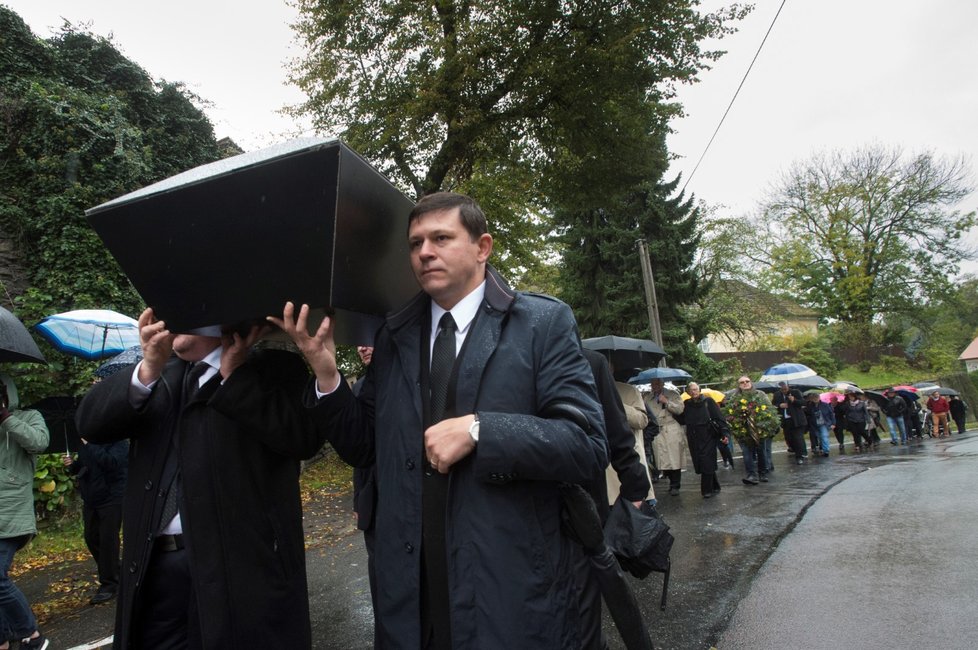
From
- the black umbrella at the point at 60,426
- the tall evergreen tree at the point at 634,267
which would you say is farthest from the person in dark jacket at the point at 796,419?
the black umbrella at the point at 60,426

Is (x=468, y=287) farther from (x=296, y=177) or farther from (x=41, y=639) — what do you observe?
(x=41, y=639)

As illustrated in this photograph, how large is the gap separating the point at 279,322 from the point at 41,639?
13.8ft

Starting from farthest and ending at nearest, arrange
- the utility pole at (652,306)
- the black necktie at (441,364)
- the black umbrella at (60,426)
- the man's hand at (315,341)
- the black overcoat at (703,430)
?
the utility pole at (652,306) < the black overcoat at (703,430) < the black umbrella at (60,426) < the black necktie at (441,364) < the man's hand at (315,341)

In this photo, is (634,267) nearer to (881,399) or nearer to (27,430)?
(881,399)

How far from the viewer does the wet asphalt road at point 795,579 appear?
364 cm

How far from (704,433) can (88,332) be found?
839cm

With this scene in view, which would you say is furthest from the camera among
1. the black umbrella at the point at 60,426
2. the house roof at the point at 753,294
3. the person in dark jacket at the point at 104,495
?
the house roof at the point at 753,294

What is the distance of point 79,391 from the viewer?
9.72 metres

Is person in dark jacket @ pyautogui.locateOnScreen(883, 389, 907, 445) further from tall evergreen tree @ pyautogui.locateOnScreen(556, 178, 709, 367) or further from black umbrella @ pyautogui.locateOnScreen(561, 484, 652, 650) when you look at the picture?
black umbrella @ pyautogui.locateOnScreen(561, 484, 652, 650)

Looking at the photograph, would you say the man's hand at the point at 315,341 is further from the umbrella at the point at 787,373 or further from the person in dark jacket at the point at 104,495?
the umbrella at the point at 787,373

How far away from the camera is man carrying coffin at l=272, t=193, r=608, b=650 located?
1.49 metres

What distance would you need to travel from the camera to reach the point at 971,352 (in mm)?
51562

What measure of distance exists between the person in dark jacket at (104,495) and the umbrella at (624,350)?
5.23 meters

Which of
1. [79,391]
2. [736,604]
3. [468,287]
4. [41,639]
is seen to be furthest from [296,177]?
[79,391]
